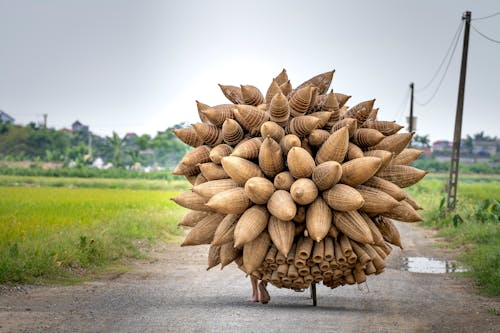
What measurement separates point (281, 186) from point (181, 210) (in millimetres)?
20920

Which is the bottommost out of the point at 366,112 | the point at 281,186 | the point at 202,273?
the point at 202,273

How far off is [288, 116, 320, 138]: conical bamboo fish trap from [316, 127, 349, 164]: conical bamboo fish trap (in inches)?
9.4

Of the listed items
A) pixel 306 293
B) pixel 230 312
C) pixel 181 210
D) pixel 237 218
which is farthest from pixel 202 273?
pixel 181 210

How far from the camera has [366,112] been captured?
8844mm

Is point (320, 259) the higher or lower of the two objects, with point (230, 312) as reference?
higher

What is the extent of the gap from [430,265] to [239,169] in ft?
29.6

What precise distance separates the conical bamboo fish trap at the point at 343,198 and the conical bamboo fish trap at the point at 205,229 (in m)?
1.39

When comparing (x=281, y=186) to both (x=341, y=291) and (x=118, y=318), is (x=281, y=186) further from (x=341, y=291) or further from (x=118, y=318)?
(x=341, y=291)

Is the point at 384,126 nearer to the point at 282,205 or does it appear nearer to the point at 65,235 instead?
the point at 282,205

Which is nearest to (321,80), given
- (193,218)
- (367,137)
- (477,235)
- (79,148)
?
(367,137)

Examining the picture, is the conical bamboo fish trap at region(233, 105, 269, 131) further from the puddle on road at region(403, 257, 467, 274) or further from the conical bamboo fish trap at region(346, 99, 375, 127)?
the puddle on road at region(403, 257, 467, 274)

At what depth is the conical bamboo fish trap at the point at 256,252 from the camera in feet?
27.0

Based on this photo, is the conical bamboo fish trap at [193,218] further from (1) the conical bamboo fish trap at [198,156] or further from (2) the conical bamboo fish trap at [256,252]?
(2) the conical bamboo fish trap at [256,252]

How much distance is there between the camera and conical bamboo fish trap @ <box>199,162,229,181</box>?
28.2 feet
